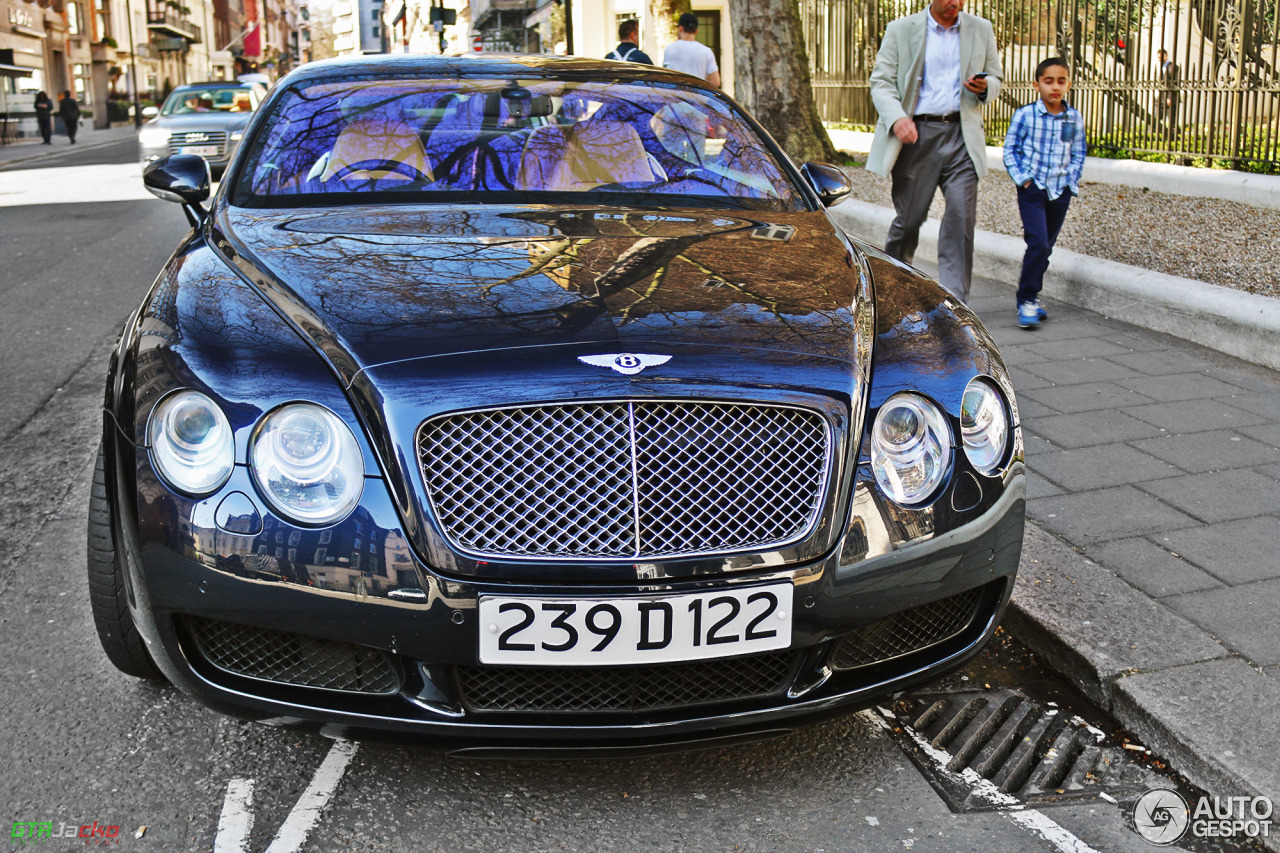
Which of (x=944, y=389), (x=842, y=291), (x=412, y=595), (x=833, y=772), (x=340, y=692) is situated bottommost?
(x=833, y=772)

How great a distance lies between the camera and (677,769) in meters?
2.55

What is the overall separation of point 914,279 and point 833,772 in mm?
1244

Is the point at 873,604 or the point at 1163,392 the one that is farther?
the point at 1163,392

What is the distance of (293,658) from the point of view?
222cm

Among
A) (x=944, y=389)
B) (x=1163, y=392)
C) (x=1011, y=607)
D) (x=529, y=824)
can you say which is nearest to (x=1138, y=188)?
(x=1163, y=392)

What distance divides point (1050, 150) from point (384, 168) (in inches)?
169

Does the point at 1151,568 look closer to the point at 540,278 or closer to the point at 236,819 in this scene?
the point at 540,278

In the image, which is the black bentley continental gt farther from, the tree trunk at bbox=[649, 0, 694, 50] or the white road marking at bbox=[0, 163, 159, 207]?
the tree trunk at bbox=[649, 0, 694, 50]

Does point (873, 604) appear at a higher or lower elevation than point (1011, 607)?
higher

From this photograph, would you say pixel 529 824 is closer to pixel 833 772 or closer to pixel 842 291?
pixel 833 772

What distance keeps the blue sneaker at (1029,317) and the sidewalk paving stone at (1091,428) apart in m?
1.69

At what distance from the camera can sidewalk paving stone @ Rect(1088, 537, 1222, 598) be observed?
327cm

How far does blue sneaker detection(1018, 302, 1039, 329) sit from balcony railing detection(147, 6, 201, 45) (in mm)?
73263

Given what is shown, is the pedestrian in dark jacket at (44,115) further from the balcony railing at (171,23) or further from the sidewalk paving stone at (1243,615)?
the sidewalk paving stone at (1243,615)
